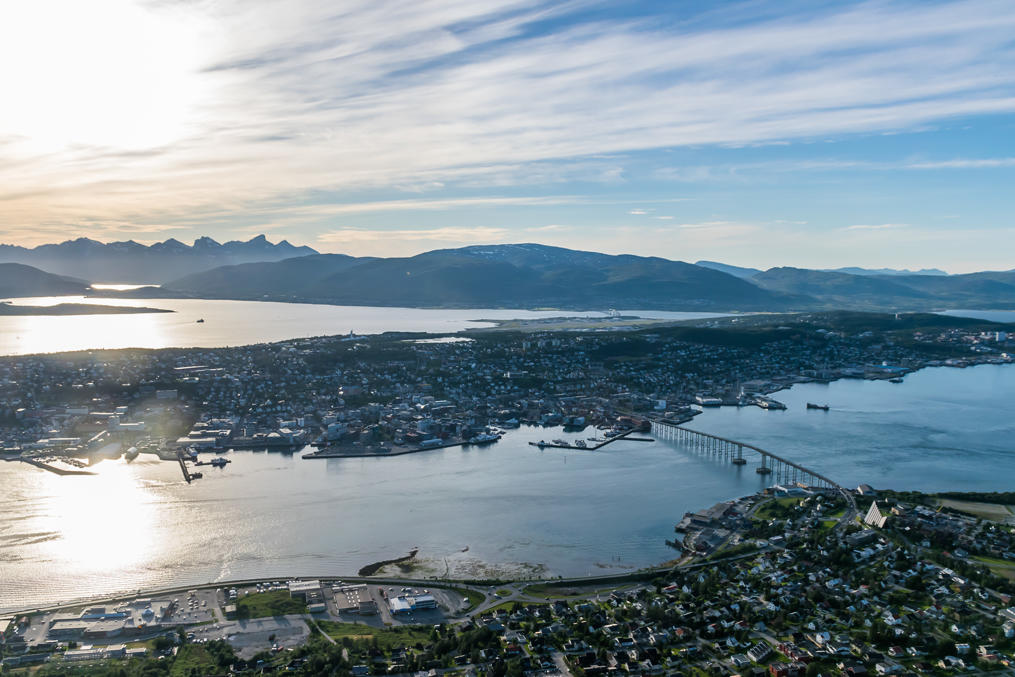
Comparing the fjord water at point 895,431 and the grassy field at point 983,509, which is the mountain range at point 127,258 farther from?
the grassy field at point 983,509

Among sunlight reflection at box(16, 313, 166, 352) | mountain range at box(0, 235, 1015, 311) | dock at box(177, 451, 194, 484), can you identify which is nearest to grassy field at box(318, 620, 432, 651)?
dock at box(177, 451, 194, 484)

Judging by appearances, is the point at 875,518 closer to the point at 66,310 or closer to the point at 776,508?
the point at 776,508

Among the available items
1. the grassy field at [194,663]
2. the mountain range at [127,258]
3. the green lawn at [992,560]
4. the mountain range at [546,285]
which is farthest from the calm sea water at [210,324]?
the mountain range at [127,258]

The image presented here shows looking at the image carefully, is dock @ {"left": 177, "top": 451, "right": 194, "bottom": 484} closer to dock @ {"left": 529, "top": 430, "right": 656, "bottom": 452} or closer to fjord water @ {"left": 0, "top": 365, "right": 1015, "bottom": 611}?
fjord water @ {"left": 0, "top": 365, "right": 1015, "bottom": 611}

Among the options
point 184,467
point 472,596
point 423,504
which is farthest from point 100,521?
point 472,596

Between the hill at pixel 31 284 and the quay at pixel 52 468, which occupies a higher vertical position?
the hill at pixel 31 284

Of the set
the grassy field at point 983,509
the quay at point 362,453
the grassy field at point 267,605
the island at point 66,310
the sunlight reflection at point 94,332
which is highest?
the island at point 66,310

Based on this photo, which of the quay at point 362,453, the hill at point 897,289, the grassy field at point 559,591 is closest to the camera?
the grassy field at point 559,591
